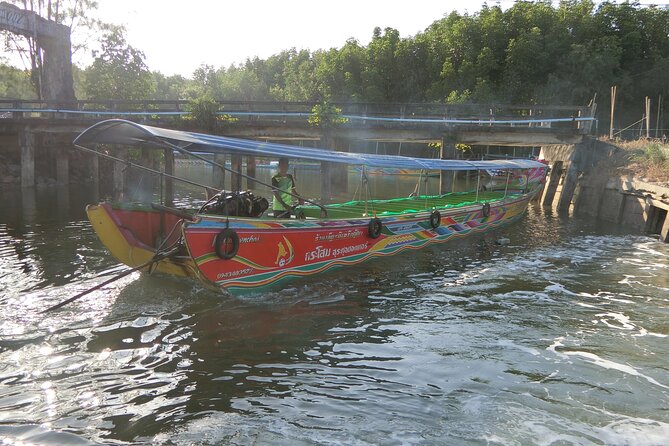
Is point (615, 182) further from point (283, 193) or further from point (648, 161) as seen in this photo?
point (283, 193)

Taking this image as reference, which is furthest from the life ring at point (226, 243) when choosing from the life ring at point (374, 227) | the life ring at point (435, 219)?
the life ring at point (435, 219)

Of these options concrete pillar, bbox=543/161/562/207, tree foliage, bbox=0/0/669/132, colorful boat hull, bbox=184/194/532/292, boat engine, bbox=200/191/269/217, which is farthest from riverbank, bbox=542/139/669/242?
→ tree foliage, bbox=0/0/669/132

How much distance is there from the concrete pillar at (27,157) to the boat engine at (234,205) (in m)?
Answer: 18.9

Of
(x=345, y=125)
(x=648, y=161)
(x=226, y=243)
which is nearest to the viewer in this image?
(x=226, y=243)

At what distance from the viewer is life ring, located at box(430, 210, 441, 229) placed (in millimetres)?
11461

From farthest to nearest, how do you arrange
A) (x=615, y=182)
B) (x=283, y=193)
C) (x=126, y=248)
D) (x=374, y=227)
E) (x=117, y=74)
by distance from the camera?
(x=117, y=74) → (x=615, y=182) → (x=374, y=227) → (x=283, y=193) → (x=126, y=248)

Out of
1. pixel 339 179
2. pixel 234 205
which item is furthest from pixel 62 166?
pixel 234 205

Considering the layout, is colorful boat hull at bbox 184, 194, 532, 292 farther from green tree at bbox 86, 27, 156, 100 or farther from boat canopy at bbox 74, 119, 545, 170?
green tree at bbox 86, 27, 156, 100

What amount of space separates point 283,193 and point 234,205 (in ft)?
A: 4.85

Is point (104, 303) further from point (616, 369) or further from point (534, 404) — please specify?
point (616, 369)

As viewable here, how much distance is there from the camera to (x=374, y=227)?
31.3 feet

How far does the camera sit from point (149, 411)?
4422 mm

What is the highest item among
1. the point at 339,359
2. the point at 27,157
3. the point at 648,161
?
the point at 648,161

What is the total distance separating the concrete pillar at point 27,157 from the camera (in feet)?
71.4
